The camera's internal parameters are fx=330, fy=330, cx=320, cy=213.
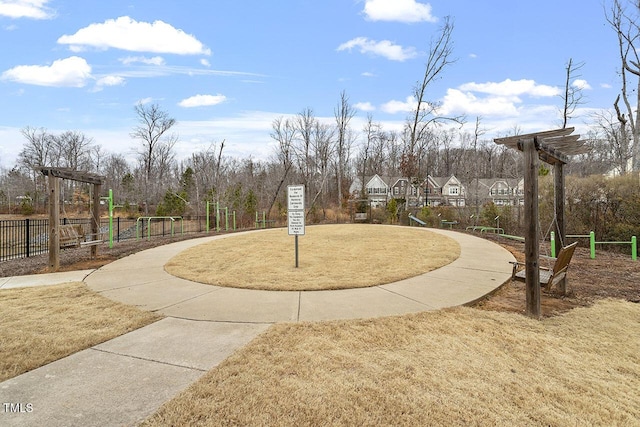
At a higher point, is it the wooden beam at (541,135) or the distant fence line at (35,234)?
the wooden beam at (541,135)

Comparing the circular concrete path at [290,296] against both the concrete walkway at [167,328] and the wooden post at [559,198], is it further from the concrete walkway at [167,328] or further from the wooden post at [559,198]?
the wooden post at [559,198]

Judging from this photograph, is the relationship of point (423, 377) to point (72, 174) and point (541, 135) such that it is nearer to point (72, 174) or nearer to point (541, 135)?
point (541, 135)

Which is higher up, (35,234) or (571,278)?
(571,278)

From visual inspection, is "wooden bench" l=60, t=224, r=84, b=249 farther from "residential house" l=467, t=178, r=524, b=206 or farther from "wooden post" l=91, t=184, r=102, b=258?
"residential house" l=467, t=178, r=524, b=206

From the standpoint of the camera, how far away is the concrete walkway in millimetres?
2357

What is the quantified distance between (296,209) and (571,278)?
5.97 meters

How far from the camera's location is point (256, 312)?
443cm

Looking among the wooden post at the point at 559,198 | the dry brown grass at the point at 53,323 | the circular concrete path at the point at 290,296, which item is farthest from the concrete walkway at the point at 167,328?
the wooden post at the point at 559,198

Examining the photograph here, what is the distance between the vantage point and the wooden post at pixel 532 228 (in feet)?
14.8

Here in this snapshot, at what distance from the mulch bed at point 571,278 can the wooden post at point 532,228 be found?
30 cm

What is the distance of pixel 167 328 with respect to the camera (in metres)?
3.86

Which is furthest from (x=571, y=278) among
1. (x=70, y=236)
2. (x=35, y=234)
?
(x=35, y=234)

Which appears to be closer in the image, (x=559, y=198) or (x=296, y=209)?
(x=559, y=198)

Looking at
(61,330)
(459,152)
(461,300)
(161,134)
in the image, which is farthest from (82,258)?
(459,152)
